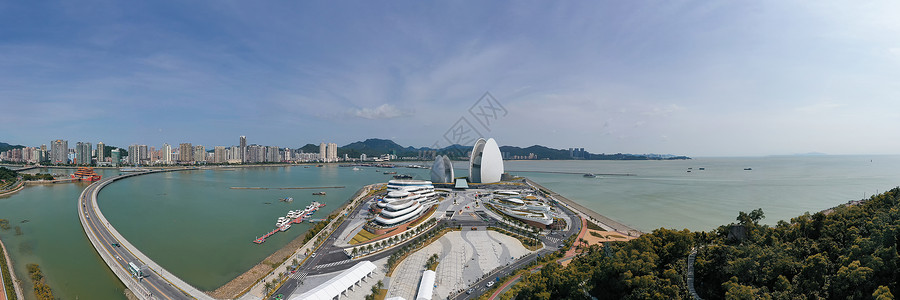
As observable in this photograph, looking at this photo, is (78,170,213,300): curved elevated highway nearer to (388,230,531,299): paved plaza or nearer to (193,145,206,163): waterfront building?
(388,230,531,299): paved plaza

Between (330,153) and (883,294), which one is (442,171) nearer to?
(883,294)

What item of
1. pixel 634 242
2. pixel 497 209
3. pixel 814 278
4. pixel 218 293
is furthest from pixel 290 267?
pixel 814 278

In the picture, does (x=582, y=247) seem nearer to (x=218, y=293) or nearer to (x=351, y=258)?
(x=351, y=258)

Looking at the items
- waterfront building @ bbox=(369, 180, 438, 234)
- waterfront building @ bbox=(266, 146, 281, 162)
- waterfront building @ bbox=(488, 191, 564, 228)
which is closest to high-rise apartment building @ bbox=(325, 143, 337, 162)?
waterfront building @ bbox=(266, 146, 281, 162)

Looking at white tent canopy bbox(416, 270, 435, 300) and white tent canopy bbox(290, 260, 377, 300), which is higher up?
white tent canopy bbox(290, 260, 377, 300)

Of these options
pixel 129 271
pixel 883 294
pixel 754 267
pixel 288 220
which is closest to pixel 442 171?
pixel 288 220

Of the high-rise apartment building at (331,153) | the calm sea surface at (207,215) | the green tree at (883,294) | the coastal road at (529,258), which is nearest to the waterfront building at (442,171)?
the calm sea surface at (207,215)
